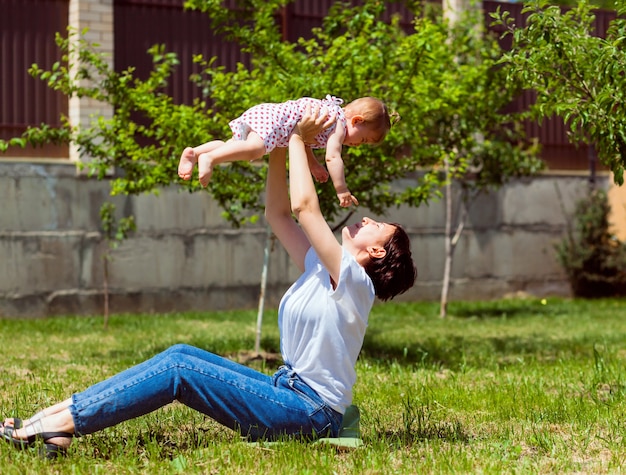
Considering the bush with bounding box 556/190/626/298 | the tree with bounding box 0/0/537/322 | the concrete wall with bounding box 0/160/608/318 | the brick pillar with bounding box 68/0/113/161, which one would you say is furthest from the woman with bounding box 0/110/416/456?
the bush with bounding box 556/190/626/298

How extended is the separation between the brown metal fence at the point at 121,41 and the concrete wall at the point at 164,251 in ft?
Result: 2.49

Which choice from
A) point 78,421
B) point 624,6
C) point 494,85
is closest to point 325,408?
point 78,421

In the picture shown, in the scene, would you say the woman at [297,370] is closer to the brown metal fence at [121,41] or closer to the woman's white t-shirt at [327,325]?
the woman's white t-shirt at [327,325]

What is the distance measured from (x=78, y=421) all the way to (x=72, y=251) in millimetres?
8501

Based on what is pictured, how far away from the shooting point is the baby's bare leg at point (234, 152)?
477 cm

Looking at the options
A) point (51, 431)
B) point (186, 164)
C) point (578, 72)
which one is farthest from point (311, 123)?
point (578, 72)

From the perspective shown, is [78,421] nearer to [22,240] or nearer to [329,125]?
[329,125]

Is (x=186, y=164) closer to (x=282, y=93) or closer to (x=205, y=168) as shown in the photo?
(x=205, y=168)

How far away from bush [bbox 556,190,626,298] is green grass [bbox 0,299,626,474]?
245 centimetres

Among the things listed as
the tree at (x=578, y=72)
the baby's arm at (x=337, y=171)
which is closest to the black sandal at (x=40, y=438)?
the baby's arm at (x=337, y=171)

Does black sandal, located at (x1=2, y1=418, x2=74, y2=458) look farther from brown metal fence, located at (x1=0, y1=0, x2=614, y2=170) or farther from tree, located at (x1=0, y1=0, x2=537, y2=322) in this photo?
brown metal fence, located at (x1=0, y1=0, x2=614, y2=170)

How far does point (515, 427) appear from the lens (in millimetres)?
5586

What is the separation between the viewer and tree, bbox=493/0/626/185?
6.18 m

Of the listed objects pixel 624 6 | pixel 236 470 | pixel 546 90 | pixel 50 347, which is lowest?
pixel 50 347
